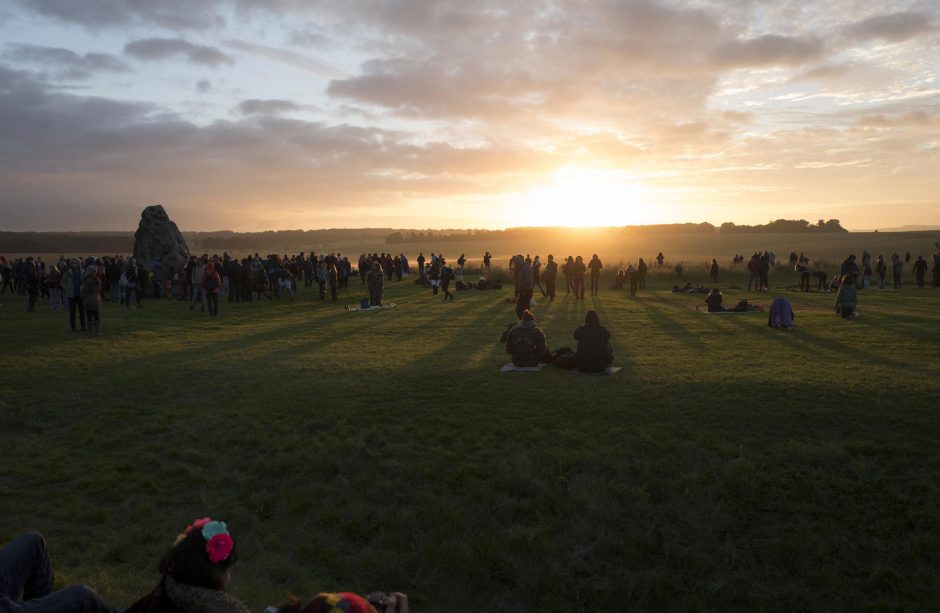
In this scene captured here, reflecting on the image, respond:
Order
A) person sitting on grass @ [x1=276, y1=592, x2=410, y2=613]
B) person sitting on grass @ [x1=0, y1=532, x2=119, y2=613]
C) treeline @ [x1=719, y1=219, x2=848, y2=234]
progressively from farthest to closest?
1. treeline @ [x1=719, y1=219, x2=848, y2=234]
2. person sitting on grass @ [x1=0, y1=532, x2=119, y2=613]
3. person sitting on grass @ [x1=276, y1=592, x2=410, y2=613]

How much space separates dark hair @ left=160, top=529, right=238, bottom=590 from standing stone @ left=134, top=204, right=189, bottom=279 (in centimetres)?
3300

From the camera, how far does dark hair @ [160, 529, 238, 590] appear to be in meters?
3.58

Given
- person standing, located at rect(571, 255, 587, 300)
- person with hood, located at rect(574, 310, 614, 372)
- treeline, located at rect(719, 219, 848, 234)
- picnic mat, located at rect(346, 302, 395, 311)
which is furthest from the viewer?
treeline, located at rect(719, 219, 848, 234)

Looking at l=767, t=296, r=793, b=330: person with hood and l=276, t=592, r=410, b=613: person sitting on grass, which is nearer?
l=276, t=592, r=410, b=613: person sitting on grass

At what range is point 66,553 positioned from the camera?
24.0ft

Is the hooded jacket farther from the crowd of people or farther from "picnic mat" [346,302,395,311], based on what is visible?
"picnic mat" [346,302,395,311]

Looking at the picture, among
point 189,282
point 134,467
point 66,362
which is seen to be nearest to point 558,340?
point 134,467

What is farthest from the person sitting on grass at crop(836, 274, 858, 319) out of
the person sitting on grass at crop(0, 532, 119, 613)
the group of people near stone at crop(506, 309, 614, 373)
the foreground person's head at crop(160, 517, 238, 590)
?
the person sitting on grass at crop(0, 532, 119, 613)

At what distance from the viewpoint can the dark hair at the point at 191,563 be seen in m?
3.58

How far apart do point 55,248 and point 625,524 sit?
503 ft

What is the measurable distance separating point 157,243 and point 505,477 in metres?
32.1

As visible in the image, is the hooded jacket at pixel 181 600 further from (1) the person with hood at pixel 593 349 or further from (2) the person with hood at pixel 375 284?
(2) the person with hood at pixel 375 284

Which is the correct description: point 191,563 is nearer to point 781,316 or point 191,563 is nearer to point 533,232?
point 781,316

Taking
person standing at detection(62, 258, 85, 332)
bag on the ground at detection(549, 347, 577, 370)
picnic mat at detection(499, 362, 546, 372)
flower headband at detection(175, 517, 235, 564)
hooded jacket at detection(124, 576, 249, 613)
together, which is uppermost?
person standing at detection(62, 258, 85, 332)
